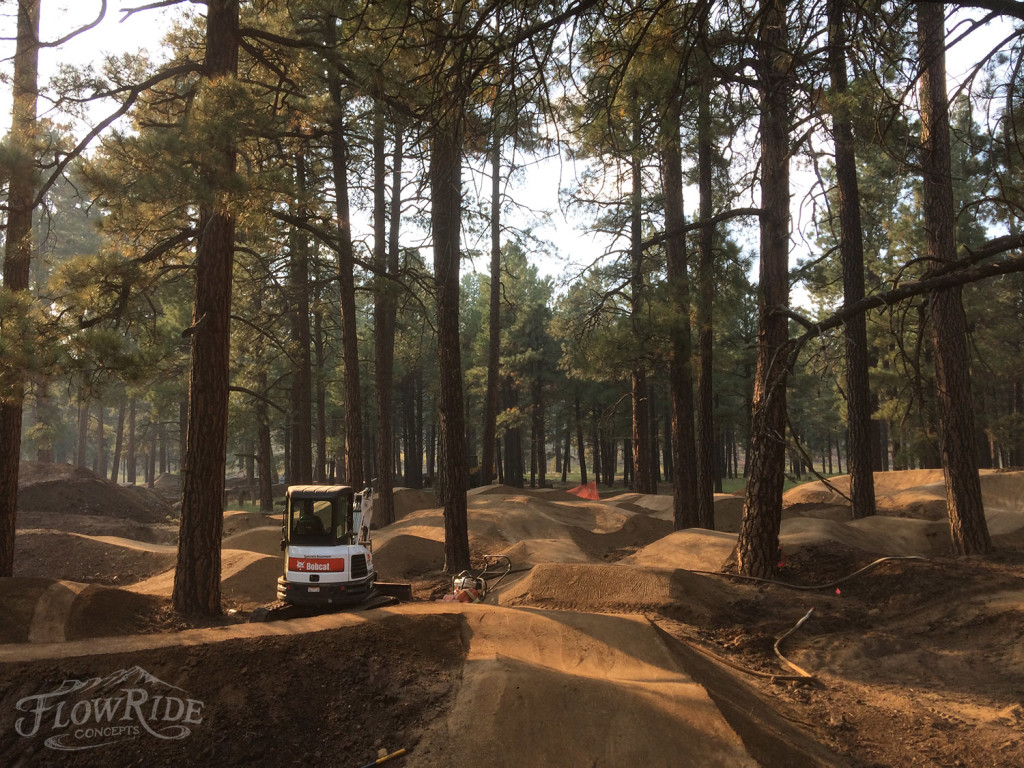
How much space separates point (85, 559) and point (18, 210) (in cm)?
848

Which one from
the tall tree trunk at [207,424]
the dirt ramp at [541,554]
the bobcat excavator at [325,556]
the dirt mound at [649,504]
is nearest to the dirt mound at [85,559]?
the tall tree trunk at [207,424]

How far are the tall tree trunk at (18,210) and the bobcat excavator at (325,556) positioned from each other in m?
3.96

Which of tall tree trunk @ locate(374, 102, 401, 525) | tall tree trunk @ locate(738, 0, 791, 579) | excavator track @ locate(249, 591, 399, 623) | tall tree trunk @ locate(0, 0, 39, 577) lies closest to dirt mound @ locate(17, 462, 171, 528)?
tall tree trunk @ locate(374, 102, 401, 525)

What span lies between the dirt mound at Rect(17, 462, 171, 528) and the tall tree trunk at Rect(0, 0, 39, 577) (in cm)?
1244

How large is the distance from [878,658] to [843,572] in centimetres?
313

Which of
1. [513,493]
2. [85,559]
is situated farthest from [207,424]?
[513,493]

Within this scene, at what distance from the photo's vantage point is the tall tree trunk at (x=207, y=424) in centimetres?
818

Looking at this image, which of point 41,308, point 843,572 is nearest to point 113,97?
point 41,308

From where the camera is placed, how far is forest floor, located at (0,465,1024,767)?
4742 millimetres

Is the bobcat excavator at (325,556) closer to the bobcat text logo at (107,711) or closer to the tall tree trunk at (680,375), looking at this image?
the bobcat text logo at (107,711)

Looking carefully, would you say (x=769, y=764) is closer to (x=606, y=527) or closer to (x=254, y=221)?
(x=254, y=221)

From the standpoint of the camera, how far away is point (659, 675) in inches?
231

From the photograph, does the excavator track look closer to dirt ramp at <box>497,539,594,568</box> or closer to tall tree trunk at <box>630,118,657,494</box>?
dirt ramp at <box>497,539,594,568</box>

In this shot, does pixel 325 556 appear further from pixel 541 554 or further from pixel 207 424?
pixel 541 554
